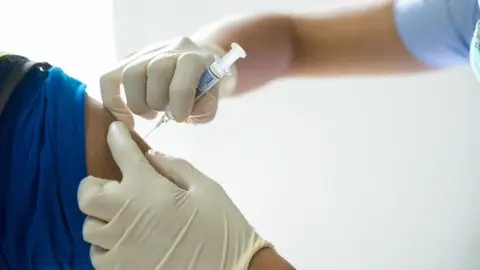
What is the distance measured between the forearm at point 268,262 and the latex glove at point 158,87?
0.24 metres

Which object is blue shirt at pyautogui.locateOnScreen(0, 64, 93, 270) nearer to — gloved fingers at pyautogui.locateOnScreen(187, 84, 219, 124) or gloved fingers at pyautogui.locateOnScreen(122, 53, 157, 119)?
gloved fingers at pyautogui.locateOnScreen(122, 53, 157, 119)

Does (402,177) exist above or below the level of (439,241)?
above

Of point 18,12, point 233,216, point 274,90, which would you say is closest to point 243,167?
point 274,90

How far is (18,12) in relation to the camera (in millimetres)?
1638

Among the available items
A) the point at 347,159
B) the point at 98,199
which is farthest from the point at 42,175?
the point at 347,159

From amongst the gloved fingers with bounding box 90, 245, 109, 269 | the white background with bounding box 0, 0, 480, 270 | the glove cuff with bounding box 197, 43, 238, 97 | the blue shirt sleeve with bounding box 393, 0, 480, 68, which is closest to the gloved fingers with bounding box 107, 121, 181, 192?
the gloved fingers with bounding box 90, 245, 109, 269

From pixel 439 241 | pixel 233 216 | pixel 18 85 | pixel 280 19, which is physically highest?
pixel 280 19

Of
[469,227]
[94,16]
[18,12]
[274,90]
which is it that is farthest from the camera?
[469,227]

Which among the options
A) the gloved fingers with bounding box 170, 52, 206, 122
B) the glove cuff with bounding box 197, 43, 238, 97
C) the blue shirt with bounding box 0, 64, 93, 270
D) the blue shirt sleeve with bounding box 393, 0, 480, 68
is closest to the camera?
the blue shirt with bounding box 0, 64, 93, 270

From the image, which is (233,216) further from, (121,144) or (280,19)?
(280,19)

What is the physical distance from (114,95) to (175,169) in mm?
160

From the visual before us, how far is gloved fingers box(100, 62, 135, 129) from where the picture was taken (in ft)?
3.34

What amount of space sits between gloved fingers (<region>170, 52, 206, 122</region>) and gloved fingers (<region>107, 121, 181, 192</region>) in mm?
92

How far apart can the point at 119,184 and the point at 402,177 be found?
1448mm
